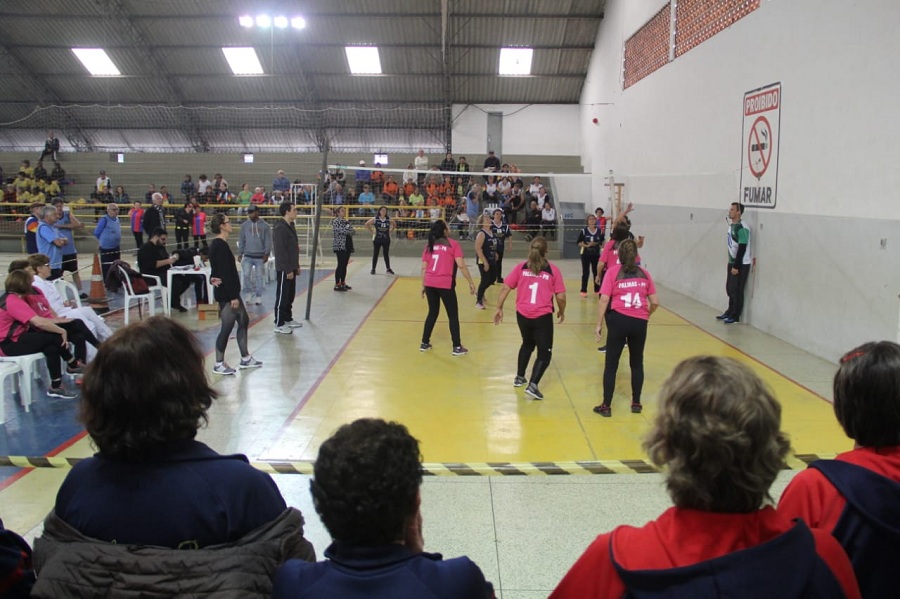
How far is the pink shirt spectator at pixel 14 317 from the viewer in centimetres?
657

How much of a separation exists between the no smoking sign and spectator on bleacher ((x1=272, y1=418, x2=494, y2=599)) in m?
10.3

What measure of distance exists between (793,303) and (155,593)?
9943 millimetres

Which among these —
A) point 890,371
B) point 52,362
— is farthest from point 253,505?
point 52,362

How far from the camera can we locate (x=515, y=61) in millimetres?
26078

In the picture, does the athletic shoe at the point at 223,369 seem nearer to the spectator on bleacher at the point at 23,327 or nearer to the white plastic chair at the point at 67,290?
the spectator on bleacher at the point at 23,327

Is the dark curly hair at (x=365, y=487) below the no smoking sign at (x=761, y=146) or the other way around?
below

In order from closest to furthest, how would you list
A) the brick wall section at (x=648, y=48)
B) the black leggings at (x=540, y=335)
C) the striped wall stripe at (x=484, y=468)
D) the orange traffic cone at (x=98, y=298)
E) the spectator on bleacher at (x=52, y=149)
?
the striped wall stripe at (x=484, y=468)
the black leggings at (x=540, y=335)
the orange traffic cone at (x=98, y=298)
the brick wall section at (x=648, y=48)
the spectator on bleacher at (x=52, y=149)

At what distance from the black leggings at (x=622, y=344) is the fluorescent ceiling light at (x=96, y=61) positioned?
25931 millimetres

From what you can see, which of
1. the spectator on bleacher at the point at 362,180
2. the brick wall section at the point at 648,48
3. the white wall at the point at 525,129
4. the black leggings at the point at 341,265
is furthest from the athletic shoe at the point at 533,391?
the white wall at the point at 525,129

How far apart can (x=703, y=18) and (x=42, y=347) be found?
1308cm

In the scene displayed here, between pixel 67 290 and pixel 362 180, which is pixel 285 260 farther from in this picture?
pixel 362 180

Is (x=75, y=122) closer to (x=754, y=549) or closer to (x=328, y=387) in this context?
(x=328, y=387)

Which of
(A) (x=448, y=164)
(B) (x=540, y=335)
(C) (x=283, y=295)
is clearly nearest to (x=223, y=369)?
(C) (x=283, y=295)

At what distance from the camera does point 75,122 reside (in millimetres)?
29000
